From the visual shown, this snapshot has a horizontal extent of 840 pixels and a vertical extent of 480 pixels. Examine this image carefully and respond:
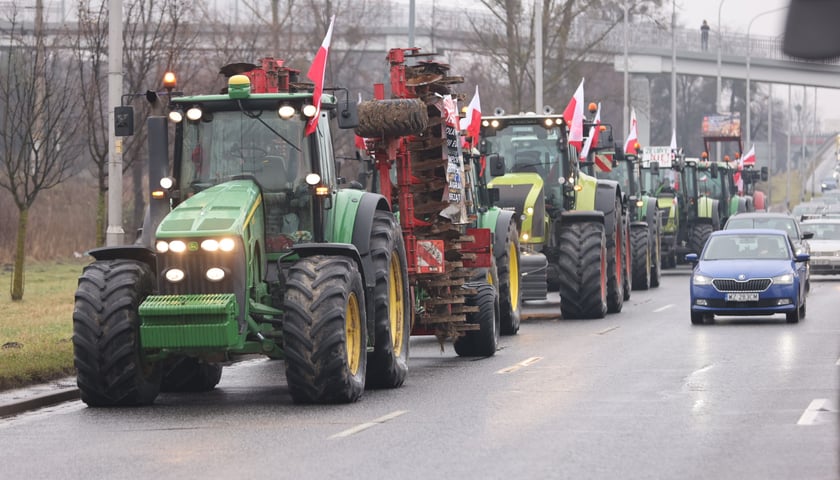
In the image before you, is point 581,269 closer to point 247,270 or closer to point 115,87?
point 115,87

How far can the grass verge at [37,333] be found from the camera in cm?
1659

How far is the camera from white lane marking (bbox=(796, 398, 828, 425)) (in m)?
12.8

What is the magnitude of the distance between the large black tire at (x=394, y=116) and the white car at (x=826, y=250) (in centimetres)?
2622

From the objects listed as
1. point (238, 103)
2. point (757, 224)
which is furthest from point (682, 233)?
point (238, 103)

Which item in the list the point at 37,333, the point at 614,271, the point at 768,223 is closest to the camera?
the point at 37,333

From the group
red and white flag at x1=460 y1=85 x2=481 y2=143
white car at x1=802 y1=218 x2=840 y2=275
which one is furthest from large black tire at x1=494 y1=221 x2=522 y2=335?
white car at x1=802 y1=218 x2=840 y2=275

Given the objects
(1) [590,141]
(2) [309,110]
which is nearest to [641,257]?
(1) [590,141]

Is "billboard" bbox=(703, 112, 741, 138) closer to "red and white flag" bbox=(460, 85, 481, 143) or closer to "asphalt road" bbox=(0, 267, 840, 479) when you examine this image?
"red and white flag" bbox=(460, 85, 481, 143)

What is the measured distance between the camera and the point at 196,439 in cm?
1226

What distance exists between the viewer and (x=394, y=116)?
18125mm

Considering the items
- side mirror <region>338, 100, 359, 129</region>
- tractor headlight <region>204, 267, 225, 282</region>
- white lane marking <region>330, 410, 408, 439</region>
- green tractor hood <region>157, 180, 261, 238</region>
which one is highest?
side mirror <region>338, 100, 359, 129</region>

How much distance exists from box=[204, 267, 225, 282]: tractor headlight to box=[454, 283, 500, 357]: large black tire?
6462 millimetres

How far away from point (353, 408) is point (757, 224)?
25478mm

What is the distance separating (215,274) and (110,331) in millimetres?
985
